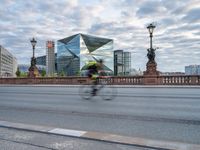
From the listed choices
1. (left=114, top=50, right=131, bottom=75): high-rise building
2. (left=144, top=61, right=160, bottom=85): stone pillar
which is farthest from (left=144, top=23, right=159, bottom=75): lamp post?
(left=114, top=50, right=131, bottom=75): high-rise building

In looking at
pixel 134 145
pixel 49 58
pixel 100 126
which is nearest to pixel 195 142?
pixel 134 145

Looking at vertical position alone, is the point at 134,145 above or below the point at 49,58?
below

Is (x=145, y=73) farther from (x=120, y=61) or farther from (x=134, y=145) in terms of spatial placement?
(x=120, y=61)

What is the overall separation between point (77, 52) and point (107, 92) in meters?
112

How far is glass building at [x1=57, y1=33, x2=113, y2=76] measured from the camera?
124 meters

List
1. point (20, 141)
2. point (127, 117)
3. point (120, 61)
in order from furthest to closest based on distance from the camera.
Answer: point (120, 61) → point (127, 117) → point (20, 141)

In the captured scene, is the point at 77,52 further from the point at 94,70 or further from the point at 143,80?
the point at 94,70

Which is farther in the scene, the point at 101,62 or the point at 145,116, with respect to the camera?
the point at 101,62

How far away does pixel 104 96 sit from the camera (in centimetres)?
1430

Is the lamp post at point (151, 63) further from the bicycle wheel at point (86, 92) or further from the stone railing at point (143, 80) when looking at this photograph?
the bicycle wheel at point (86, 92)

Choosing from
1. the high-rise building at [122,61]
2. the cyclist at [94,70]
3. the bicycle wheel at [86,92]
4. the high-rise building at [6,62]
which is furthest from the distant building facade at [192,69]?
the high-rise building at [6,62]

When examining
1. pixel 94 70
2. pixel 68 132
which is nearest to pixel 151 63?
pixel 94 70

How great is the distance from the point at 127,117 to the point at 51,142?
3330 millimetres

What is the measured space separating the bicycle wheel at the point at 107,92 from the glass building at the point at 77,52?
4186 inches
